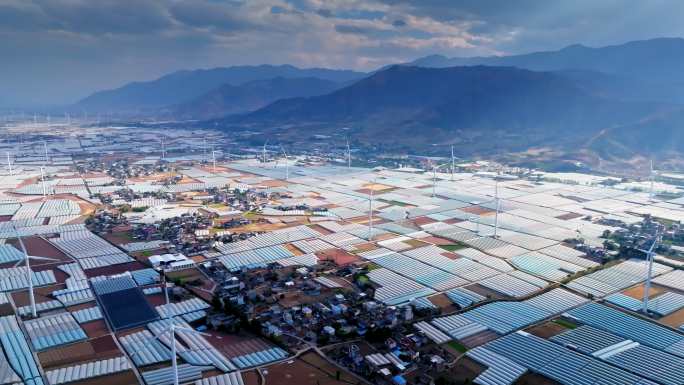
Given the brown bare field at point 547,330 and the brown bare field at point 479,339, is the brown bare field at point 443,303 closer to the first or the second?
the brown bare field at point 479,339

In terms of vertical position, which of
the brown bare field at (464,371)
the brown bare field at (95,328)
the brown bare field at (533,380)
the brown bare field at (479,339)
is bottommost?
the brown bare field at (533,380)

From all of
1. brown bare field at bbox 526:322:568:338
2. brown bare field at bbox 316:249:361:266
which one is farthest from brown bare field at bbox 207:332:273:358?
brown bare field at bbox 526:322:568:338

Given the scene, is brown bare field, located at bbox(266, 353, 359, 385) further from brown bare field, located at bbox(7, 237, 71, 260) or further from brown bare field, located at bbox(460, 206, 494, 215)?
brown bare field, located at bbox(460, 206, 494, 215)

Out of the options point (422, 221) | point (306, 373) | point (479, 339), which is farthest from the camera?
point (422, 221)

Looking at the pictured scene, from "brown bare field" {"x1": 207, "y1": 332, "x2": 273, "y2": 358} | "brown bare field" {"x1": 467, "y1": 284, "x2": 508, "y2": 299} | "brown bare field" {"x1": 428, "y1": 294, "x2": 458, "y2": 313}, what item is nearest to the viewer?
"brown bare field" {"x1": 207, "y1": 332, "x2": 273, "y2": 358}

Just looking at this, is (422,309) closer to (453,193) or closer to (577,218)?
(577,218)

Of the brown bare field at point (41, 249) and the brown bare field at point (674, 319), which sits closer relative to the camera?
the brown bare field at point (674, 319)

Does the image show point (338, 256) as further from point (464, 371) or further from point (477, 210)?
point (477, 210)

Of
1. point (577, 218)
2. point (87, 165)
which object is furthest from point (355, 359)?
point (87, 165)

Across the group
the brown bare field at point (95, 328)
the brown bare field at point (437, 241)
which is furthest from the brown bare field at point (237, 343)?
the brown bare field at point (437, 241)

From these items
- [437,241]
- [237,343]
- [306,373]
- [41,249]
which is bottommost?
[306,373]

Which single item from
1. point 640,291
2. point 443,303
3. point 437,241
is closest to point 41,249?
point 443,303
